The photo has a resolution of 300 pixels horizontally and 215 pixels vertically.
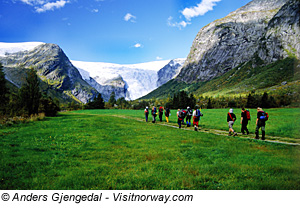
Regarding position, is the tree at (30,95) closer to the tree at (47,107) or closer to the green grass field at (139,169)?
the tree at (47,107)

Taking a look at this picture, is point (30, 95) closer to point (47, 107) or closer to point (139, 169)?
point (47, 107)

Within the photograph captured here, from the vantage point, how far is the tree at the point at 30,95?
1294 inches

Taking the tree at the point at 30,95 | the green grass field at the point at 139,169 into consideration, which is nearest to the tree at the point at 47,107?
the tree at the point at 30,95

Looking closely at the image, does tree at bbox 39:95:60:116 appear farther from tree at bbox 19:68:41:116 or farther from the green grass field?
the green grass field

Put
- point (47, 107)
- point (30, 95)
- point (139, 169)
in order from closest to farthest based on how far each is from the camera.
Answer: point (139, 169)
point (30, 95)
point (47, 107)

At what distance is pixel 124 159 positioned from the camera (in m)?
9.66

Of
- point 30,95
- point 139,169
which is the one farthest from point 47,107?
point 139,169

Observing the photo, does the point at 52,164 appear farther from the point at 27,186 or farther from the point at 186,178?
the point at 186,178

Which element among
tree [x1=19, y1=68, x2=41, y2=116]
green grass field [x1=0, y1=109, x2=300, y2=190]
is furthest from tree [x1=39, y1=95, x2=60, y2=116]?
green grass field [x1=0, y1=109, x2=300, y2=190]

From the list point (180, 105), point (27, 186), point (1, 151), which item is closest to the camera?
point (27, 186)

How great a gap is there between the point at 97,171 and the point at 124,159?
2.21 m

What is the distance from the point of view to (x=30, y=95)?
109 feet

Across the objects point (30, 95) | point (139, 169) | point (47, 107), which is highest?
point (30, 95)
